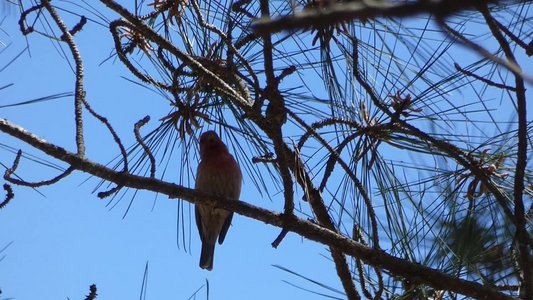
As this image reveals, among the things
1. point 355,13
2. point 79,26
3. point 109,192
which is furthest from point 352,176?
point 355,13

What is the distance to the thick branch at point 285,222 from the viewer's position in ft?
7.34

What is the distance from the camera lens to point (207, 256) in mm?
4586

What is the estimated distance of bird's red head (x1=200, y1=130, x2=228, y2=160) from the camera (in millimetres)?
4176

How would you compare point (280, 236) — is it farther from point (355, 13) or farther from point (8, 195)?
point (355, 13)

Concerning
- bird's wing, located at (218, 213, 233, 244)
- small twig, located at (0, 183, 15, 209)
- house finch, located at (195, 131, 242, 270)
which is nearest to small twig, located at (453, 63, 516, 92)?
small twig, located at (0, 183, 15, 209)

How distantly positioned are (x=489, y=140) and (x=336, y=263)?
0.80 meters

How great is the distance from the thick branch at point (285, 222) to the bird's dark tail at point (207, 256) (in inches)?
80.0

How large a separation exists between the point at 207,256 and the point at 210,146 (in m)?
0.85

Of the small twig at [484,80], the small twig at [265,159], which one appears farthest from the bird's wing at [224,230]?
the small twig at [484,80]

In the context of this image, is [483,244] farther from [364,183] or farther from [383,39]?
[383,39]

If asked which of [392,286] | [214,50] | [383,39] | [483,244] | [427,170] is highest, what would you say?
[214,50]

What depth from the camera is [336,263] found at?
2.81 metres

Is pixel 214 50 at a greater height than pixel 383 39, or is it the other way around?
pixel 214 50

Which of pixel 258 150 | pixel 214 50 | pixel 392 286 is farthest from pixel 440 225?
pixel 214 50
